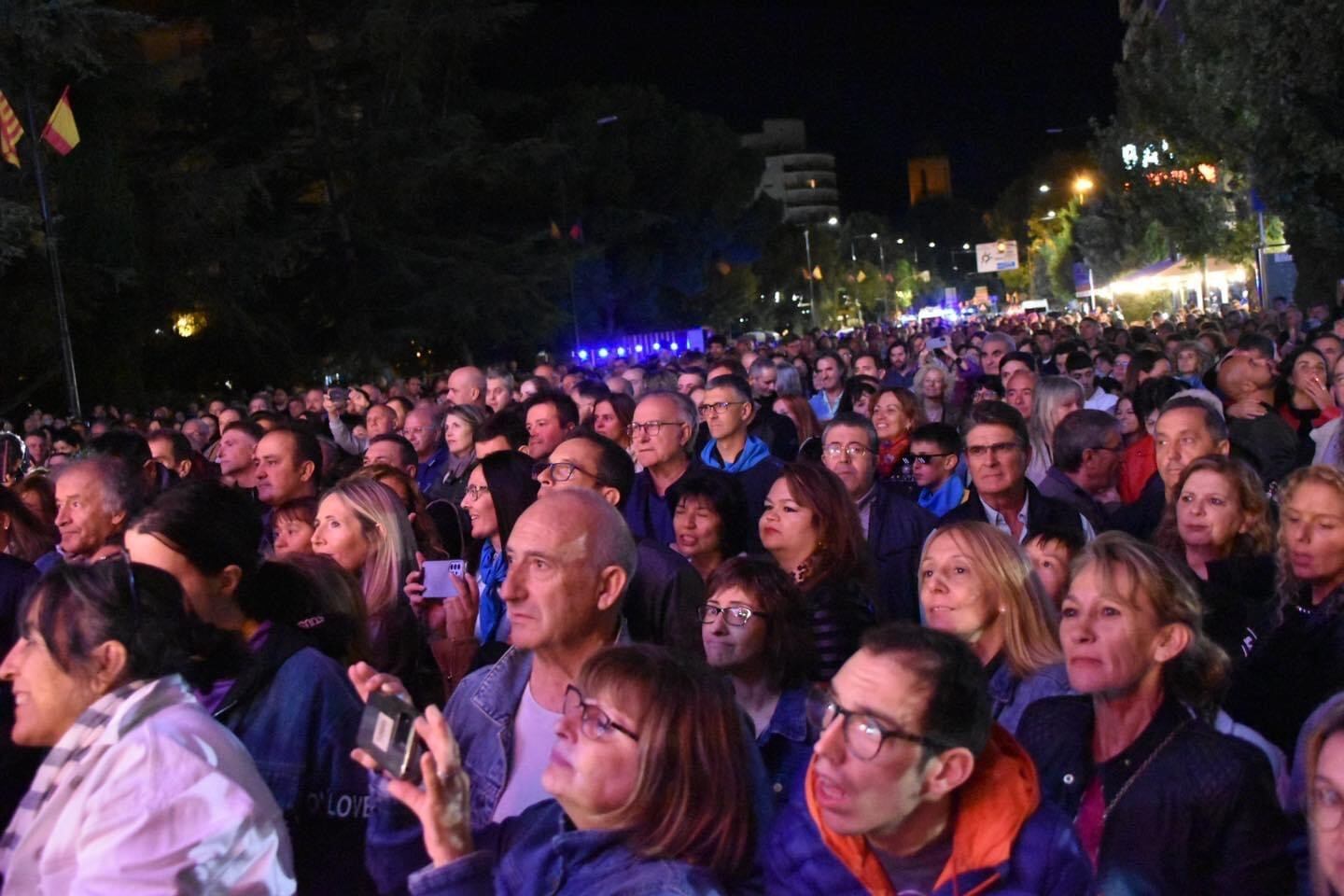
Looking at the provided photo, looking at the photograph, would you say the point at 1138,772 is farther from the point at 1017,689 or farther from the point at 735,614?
the point at 735,614

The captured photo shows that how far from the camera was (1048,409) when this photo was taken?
840 cm

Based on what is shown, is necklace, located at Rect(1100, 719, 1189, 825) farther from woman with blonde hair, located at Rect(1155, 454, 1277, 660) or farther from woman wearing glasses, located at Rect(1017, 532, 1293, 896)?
woman with blonde hair, located at Rect(1155, 454, 1277, 660)

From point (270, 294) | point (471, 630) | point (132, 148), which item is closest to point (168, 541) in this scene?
point (471, 630)

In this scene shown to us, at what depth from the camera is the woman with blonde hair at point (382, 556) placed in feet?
16.4

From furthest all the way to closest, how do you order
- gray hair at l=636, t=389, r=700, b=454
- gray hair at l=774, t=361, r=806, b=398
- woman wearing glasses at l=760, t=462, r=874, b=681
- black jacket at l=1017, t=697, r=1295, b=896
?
gray hair at l=774, t=361, r=806, b=398 < gray hair at l=636, t=389, r=700, b=454 < woman wearing glasses at l=760, t=462, r=874, b=681 < black jacket at l=1017, t=697, r=1295, b=896

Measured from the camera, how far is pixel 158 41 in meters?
48.4

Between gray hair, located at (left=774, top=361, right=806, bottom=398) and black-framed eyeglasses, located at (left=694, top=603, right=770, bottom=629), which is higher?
gray hair, located at (left=774, top=361, right=806, bottom=398)

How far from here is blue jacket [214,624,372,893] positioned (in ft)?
11.3

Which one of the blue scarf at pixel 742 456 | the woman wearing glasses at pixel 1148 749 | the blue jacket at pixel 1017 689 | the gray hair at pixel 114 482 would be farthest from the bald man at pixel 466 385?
the woman wearing glasses at pixel 1148 749

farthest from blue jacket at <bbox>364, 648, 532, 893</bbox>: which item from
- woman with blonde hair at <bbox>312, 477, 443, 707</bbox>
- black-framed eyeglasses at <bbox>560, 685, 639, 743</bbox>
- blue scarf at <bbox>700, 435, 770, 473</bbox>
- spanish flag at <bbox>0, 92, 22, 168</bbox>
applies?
spanish flag at <bbox>0, 92, 22, 168</bbox>

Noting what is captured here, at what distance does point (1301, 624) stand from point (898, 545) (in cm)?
226

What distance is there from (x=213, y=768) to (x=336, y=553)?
7.93ft

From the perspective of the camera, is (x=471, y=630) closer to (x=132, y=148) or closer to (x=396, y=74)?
(x=132, y=148)

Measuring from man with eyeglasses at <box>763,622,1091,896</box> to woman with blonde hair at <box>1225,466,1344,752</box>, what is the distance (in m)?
1.69
